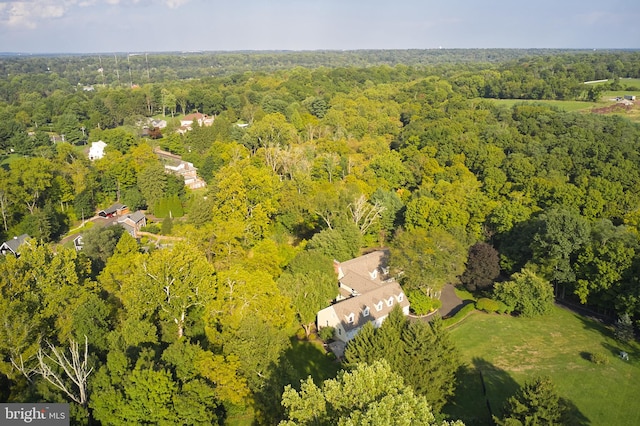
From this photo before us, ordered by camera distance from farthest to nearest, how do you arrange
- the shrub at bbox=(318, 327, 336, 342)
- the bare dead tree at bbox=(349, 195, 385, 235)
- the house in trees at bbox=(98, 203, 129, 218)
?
the house in trees at bbox=(98, 203, 129, 218) < the bare dead tree at bbox=(349, 195, 385, 235) < the shrub at bbox=(318, 327, 336, 342)

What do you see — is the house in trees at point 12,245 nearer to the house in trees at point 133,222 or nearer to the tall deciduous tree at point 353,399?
the house in trees at point 133,222

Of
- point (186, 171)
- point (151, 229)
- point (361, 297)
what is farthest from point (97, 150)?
point (361, 297)

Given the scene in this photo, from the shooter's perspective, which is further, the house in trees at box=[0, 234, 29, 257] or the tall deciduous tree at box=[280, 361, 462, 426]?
the house in trees at box=[0, 234, 29, 257]

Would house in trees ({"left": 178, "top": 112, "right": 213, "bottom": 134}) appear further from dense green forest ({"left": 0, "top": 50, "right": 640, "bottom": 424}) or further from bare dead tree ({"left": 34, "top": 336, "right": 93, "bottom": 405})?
bare dead tree ({"left": 34, "top": 336, "right": 93, "bottom": 405})

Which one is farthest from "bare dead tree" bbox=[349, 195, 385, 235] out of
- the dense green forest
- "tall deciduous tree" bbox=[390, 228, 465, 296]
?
"tall deciduous tree" bbox=[390, 228, 465, 296]

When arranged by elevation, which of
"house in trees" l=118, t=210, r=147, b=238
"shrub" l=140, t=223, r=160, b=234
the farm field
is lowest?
"shrub" l=140, t=223, r=160, b=234

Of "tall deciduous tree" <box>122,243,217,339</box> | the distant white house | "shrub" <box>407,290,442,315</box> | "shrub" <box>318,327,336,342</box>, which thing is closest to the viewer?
"tall deciduous tree" <box>122,243,217,339</box>

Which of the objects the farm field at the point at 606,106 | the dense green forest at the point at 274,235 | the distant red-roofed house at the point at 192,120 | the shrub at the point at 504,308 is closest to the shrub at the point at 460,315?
the shrub at the point at 504,308
